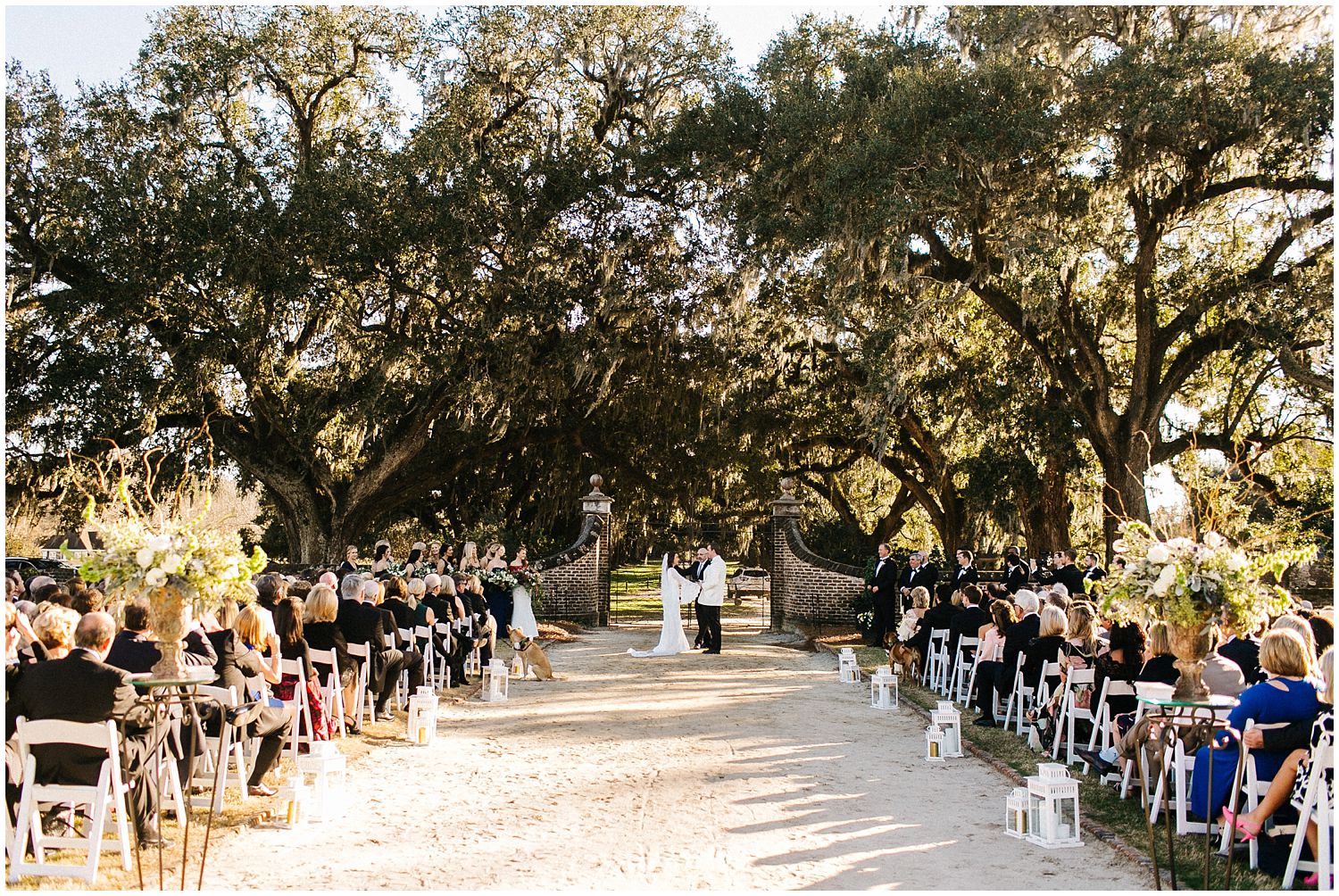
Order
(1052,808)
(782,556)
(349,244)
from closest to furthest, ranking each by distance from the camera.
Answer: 1. (1052,808)
2. (349,244)
3. (782,556)

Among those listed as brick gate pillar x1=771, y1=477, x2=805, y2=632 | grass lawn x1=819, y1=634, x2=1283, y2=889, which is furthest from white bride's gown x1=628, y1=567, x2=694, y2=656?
grass lawn x1=819, y1=634, x2=1283, y2=889

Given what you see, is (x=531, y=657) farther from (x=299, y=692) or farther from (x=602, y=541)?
(x=602, y=541)

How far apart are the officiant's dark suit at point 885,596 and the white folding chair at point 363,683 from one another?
8.92m

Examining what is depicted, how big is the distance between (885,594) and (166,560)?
12677 millimetres

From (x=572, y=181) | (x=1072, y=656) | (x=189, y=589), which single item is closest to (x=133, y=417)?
(x=572, y=181)

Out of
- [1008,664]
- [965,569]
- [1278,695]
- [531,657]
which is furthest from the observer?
[965,569]

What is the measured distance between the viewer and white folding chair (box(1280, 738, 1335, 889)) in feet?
15.3

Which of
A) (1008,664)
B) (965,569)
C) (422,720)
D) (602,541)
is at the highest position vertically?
(602,541)

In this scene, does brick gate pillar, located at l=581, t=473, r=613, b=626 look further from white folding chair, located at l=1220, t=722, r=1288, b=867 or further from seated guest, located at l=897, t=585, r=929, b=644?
white folding chair, located at l=1220, t=722, r=1288, b=867

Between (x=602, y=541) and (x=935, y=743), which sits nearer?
(x=935, y=743)

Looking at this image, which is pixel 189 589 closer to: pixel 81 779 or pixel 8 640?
pixel 81 779

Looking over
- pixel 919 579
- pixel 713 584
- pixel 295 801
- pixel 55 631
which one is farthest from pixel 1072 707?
pixel 713 584

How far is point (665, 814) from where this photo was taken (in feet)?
20.8

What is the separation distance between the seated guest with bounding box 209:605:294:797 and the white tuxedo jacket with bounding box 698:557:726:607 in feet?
29.8
